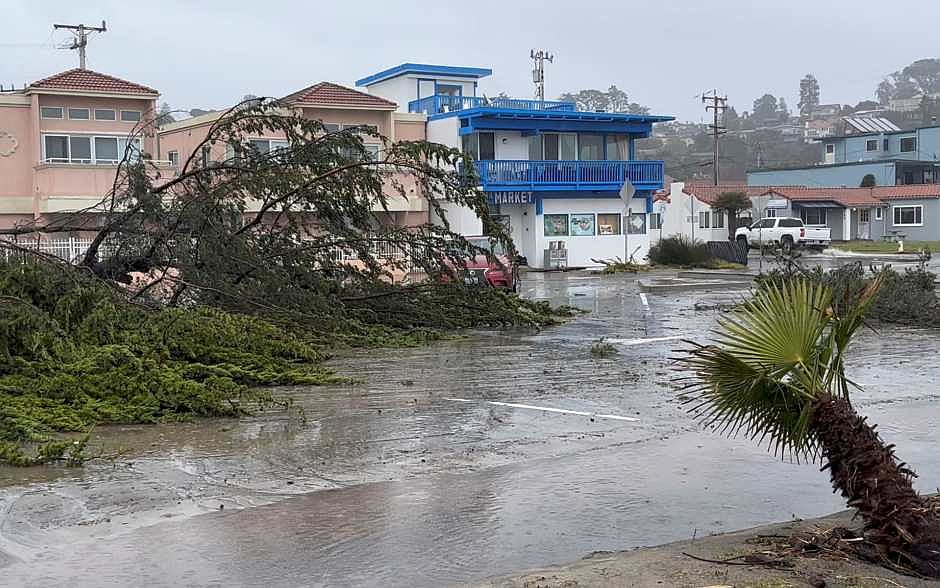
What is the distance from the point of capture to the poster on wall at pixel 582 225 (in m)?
46.3

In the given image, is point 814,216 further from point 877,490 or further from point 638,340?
point 877,490

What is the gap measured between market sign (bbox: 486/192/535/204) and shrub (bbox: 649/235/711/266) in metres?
5.51

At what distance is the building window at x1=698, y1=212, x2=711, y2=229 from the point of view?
215 ft

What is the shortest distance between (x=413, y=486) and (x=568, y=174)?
37942mm

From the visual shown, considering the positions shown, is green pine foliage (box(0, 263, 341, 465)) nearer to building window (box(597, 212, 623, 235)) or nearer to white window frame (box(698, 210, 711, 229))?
building window (box(597, 212, 623, 235))

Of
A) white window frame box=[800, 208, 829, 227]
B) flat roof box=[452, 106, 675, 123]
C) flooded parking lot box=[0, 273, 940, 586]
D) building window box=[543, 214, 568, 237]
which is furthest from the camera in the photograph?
white window frame box=[800, 208, 829, 227]

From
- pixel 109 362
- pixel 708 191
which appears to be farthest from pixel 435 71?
pixel 109 362

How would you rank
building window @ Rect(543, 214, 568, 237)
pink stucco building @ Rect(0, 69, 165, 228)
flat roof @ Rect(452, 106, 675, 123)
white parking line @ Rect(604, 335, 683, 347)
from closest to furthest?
white parking line @ Rect(604, 335, 683, 347) → pink stucco building @ Rect(0, 69, 165, 228) → flat roof @ Rect(452, 106, 675, 123) → building window @ Rect(543, 214, 568, 237)

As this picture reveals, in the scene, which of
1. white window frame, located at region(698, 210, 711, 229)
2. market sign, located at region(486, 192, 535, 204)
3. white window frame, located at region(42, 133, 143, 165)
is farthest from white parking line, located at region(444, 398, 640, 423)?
white window frame, located at region(698, 210, 711, 229)

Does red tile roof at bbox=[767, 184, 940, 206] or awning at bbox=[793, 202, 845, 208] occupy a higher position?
red tile roof at bbox=[767, 184, 940, 206]

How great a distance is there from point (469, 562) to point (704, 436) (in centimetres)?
421

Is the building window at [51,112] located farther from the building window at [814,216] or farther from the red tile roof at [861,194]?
the building window at [814,216]

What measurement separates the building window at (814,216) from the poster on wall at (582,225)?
29919 millimetres

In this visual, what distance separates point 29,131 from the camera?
121 feet
